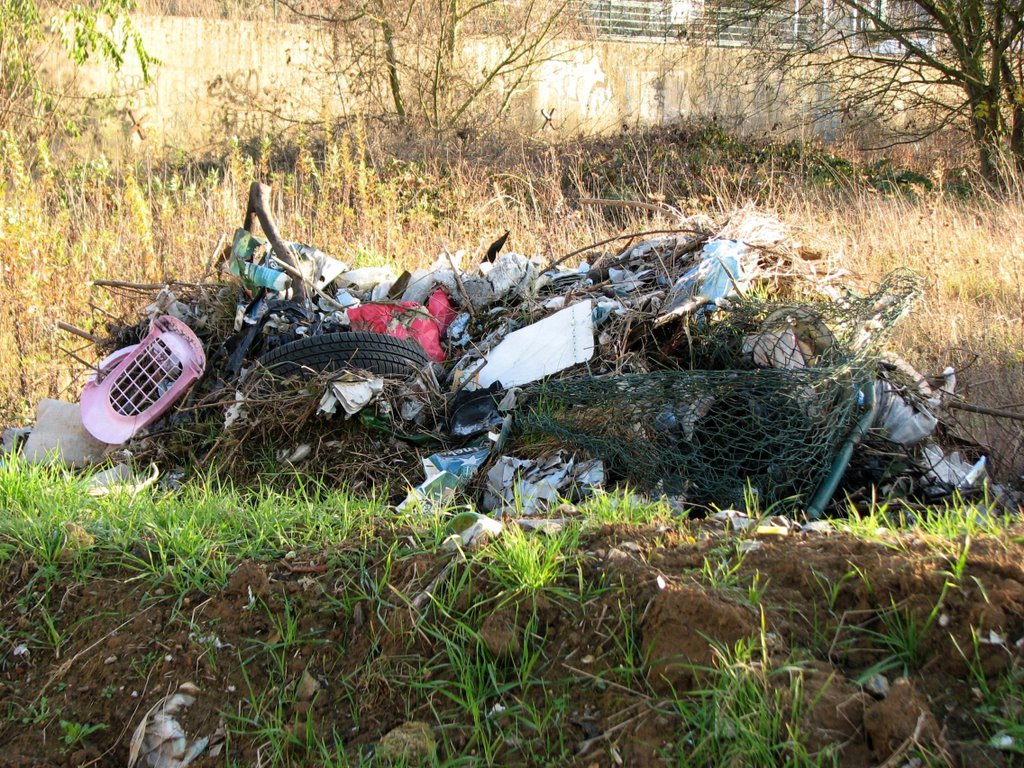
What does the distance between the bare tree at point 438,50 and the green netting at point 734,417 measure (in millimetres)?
10598

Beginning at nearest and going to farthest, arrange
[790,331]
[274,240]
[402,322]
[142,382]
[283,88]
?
[790,331]
[142,382]
[402,322]
[274,240]
[283,88]

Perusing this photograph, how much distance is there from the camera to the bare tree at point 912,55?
12109mm

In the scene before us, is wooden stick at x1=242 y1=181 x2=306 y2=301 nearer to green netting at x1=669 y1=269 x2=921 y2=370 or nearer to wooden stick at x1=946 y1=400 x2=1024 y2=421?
green netting at x1=669 y1=269 x2=921 y2=370

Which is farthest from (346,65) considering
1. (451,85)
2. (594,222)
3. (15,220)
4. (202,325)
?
(202,325)

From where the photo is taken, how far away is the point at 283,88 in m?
14.7

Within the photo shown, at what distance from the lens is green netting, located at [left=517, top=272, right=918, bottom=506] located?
3.39m

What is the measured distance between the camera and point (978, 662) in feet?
5.30

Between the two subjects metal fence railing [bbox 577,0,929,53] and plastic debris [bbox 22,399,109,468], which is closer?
plastic debris [bbox 22,399,109,468]

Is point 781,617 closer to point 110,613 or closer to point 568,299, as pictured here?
point 110,613

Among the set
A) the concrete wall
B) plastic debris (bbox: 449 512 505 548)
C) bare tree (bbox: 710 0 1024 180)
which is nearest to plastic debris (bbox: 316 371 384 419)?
plastic debris (bbox: 449 512 505 548)

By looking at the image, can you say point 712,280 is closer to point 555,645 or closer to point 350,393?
point 350,393

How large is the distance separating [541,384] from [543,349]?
0.31 m

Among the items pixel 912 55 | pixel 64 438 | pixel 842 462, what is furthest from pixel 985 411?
pixel 912 55

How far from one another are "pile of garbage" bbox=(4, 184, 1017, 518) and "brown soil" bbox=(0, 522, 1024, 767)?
96cm
